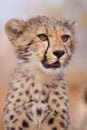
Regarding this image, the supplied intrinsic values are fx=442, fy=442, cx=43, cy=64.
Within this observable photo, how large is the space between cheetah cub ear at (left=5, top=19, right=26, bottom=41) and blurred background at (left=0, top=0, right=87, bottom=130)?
0.04m

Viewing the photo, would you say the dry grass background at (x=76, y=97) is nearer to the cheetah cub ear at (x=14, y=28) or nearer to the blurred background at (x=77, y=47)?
the blurred background at (x=77, y=47)

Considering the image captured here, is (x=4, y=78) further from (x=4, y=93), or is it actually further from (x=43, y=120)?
(x=43, y=120)

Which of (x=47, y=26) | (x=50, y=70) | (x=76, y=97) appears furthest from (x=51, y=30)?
(x=76, y=97)

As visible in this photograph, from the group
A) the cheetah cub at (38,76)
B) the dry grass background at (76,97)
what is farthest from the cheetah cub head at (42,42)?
the dry grass background at (76,97)

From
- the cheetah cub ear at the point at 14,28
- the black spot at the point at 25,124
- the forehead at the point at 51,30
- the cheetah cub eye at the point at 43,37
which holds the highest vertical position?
the cheetah cub ear at the point at 14,28

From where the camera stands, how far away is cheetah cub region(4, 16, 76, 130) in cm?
138

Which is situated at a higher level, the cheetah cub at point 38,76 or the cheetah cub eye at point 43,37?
the cheetah cub eye at point 43,37

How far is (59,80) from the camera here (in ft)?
4.74

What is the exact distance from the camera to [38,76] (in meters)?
1.44

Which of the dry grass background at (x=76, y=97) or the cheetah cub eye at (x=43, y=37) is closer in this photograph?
the cheetah cub eye at (x=43, y=37)

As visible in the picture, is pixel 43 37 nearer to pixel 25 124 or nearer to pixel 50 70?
pixel 50 70

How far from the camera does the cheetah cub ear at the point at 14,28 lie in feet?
4.56

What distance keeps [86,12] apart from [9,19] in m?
0.33

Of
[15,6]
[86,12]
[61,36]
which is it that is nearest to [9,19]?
[15,6]
